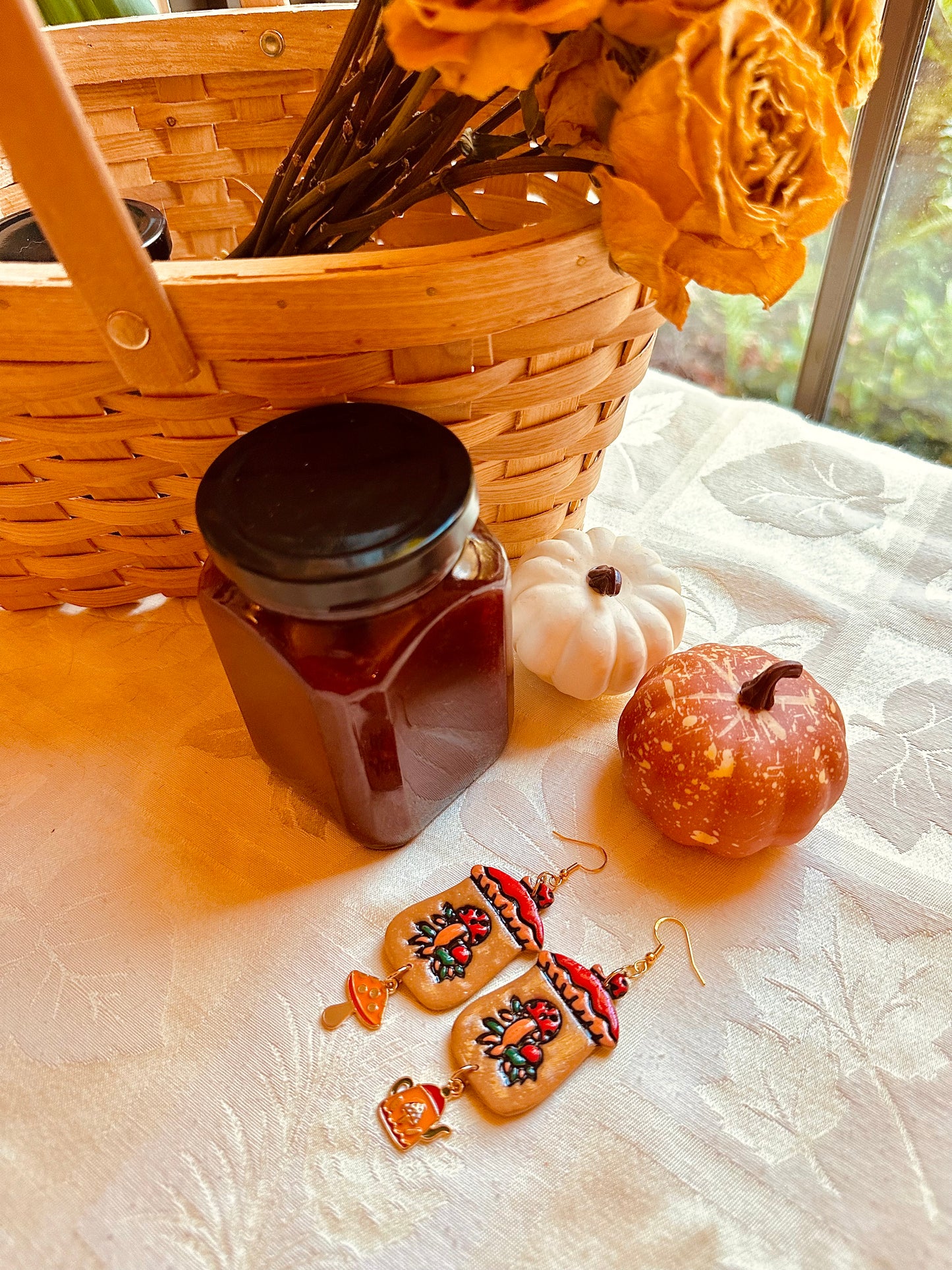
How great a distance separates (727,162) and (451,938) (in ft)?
1.24

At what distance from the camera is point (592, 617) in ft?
1.74

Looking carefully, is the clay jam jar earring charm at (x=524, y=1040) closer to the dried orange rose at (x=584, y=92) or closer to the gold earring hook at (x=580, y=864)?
the gold earring hook at (x=580, y=864)

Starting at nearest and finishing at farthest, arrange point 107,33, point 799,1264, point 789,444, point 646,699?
point 799,1264, point 646,699, point 107,33, point 789,444

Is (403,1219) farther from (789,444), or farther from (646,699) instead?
(789,444)

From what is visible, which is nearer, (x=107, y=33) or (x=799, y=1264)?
(x=799, y=1264)

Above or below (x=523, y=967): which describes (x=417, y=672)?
above

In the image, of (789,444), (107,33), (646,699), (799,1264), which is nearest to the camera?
(799,1264)

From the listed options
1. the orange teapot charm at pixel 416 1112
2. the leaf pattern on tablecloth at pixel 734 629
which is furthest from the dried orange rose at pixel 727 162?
the orange teapot charm at pixel 416 1112

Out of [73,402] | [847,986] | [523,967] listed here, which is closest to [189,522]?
[73,402]

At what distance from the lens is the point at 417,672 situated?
425 millimetres

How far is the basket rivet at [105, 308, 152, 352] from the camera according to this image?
14.9 inches

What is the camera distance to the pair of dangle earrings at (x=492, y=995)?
0.41 meters

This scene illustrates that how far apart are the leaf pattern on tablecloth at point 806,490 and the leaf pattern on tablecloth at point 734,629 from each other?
0.32 feet

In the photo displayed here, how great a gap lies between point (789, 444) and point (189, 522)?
51 cm
